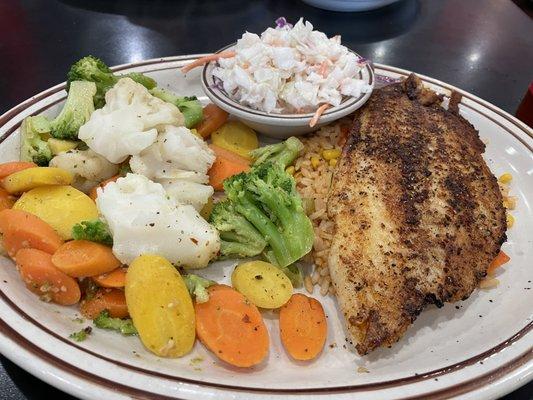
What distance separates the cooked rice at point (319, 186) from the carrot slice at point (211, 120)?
0.54 meters

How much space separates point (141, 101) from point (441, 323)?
6.27 feet

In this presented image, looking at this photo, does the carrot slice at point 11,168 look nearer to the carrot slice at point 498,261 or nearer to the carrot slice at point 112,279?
the carrot slice at point 112,279

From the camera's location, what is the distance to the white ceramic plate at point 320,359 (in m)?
1.72

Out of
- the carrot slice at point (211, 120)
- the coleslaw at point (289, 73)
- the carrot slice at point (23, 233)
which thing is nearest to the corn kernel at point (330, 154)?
the coleslaw at point (289, 73)

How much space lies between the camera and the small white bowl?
9.23 ft

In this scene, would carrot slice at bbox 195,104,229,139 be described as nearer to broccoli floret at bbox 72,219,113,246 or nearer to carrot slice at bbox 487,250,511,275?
broccoli floret at bbox 72,219,113,246

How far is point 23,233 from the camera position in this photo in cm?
208

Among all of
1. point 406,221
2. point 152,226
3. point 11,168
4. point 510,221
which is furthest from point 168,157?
point 510,221

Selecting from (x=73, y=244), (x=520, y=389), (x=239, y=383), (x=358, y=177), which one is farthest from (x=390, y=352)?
(x=73, y=244)

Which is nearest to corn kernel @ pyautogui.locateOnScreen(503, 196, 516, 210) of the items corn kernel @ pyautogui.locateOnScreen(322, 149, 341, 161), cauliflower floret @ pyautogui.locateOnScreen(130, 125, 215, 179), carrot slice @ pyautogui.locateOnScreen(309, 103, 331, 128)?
corn kernel @ pyautogui.locateOnScreen(322, 149, 341, 161)

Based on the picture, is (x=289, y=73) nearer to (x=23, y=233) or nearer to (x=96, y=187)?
(x=96, y=187)

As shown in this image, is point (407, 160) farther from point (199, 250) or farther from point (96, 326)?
point (96, 326)

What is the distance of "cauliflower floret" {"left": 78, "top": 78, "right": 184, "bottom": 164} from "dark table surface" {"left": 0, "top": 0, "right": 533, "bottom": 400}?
1309 millimetres

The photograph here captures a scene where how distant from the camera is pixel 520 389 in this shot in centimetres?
196
